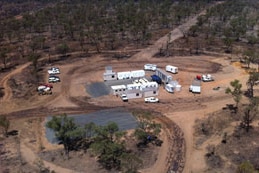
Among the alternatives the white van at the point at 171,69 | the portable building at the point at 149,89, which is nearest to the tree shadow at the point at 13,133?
the portable building at the point at 149,89

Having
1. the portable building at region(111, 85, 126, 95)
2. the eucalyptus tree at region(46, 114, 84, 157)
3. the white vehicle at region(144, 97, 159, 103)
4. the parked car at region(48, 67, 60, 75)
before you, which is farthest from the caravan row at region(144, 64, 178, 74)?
the eucalyptus tree at region(46, 114, 84, 157)

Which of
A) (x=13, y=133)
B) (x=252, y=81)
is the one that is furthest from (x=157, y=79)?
(x=13, y=133)

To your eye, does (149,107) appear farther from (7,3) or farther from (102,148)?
(7,3)

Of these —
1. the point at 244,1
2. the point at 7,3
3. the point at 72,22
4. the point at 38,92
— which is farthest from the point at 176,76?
the point at 7,3

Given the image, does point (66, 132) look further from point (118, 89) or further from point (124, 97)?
point (118, 89)

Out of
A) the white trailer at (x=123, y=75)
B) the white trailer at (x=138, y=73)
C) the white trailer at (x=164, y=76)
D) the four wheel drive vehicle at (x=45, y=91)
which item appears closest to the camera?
the four wheel drive vehicle at (x=45, y=91)

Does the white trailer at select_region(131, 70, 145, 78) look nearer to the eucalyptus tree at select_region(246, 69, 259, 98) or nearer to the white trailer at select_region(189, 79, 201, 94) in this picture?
the white trailer at select_region(189, 79, 201, 94)

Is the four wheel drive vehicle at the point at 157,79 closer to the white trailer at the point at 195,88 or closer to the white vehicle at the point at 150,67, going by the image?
the white trailer at the point at 195,88

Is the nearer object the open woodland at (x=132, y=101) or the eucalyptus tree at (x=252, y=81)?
the open woodland at (x=132, y=101)
